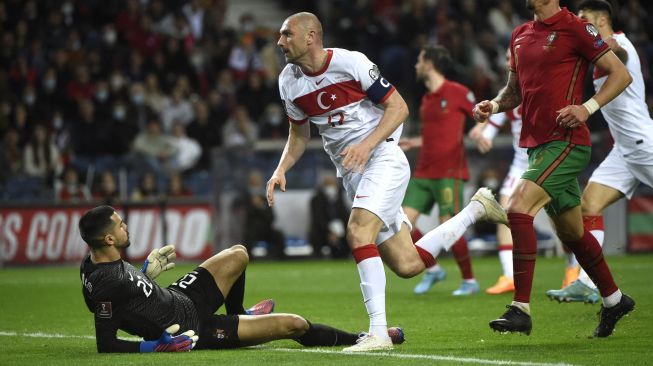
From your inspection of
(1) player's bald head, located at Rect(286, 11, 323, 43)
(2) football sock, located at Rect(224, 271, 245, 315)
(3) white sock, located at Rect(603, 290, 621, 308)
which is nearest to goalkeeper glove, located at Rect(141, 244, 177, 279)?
(2) football sock, located at Rect(224, 271, 245, 315)

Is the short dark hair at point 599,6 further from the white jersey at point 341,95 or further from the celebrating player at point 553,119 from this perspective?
the white jersey at point 341,95

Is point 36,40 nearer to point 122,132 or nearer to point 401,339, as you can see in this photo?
point 122,132

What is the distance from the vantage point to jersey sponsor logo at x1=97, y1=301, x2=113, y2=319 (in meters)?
7.37

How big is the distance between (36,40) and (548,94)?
16531 mm

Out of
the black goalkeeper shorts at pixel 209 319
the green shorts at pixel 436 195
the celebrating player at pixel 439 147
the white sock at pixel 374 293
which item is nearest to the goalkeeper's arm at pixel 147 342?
the black goalkeeper shorts at pixel 209 319

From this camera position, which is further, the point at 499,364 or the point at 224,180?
the point at 224,180

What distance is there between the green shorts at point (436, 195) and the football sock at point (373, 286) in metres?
5.16

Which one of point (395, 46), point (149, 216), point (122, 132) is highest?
point (395, 46)

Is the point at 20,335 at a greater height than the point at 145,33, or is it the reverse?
the point at 145,33

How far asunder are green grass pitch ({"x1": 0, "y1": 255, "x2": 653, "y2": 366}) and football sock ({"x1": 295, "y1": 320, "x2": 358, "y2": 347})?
0.08 meters

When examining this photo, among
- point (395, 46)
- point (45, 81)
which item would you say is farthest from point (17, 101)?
point (395, 46)

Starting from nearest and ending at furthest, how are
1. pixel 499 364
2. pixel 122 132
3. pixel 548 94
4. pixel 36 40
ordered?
1. pixel 499 364
2. pixel 548 94
3. pixel 122 132
4. pixel 36 40

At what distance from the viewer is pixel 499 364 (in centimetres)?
661

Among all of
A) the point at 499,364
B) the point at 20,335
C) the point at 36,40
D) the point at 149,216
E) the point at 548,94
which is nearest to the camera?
the point at 499,364
